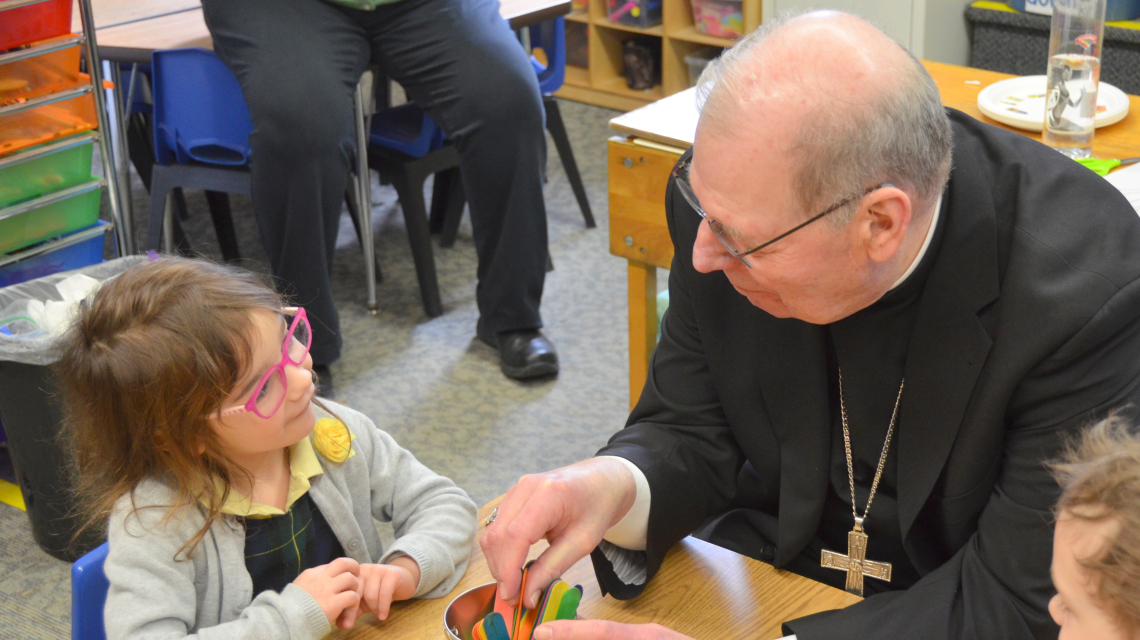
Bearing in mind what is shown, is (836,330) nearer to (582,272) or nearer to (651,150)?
(651,150)

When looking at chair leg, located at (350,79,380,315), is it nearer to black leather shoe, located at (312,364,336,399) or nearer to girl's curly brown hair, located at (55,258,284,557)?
black leather shoe, located at (312,364,336,399)

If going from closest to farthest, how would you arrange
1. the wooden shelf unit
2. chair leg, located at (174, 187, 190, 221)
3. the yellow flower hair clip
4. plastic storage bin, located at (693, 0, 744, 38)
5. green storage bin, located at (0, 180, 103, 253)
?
the yellow flower hair clip, green storage bin, located at (0, 180, 103, 253), chair leg, located at (174, 187, 190, 221), plastic storage bin, located at (693, 0, 744, 38), the wooden shelf unit

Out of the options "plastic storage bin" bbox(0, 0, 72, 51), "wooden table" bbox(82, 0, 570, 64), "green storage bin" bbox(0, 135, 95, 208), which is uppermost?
"plastic storage bin" bbox(0, 0, 72, 51)

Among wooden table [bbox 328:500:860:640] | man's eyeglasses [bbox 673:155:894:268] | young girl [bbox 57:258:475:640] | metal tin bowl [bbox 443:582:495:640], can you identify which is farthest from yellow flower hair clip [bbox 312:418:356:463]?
man's eyeglasses [bbox 673:155:894:268]

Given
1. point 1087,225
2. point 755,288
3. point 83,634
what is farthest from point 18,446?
point 1087,225

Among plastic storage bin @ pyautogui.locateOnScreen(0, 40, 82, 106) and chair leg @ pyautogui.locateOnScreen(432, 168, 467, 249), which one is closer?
plastic storage bin @ pyautogui.locateOnScreen(0, 40, 82, 106)

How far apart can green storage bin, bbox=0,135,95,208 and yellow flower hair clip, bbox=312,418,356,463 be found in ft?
3.71

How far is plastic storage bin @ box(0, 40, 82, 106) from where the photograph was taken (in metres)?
2.03

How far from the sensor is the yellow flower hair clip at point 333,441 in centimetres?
126

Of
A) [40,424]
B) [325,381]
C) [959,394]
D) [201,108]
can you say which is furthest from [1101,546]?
[201,108]

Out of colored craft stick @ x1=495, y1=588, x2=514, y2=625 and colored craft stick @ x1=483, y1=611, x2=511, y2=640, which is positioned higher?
colored craft stick @ x1=483, y1=611, x2=511, y2=640

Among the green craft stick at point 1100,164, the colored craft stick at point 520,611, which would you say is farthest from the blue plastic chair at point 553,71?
the colored craft stick at point 520,611

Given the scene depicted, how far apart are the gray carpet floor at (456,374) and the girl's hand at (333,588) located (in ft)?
3.47

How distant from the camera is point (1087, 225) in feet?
3.52
